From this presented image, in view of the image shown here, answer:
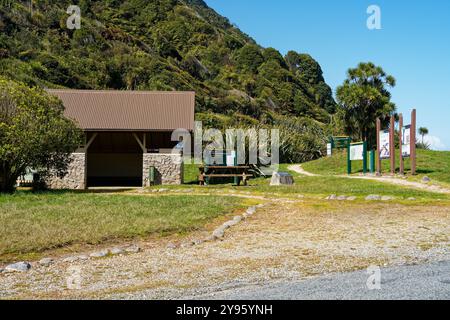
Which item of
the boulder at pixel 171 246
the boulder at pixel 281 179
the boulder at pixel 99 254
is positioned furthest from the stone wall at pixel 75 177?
the boulder at pixel 99 254

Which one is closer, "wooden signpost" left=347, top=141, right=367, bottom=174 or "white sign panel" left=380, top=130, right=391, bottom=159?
"white sign panel" left=380, top=130, right=391, bottom=159

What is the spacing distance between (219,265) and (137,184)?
842 inches

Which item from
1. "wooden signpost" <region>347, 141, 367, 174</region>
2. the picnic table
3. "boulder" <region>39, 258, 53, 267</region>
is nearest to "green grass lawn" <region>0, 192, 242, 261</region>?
"boulder" <region>39, 258, 53, 267</region>

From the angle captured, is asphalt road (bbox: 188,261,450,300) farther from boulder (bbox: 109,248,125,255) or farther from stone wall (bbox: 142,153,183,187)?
stone wall (bbox: 142,153,183,187)

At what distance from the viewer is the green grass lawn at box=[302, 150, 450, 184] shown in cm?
2098

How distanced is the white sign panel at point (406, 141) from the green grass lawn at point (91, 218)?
421 inches

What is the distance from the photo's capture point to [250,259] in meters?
7.07

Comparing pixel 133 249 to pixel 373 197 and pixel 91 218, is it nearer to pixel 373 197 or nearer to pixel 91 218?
pixel 91 218

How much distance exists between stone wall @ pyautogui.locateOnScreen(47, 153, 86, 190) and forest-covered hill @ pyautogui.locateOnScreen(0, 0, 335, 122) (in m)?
22.6

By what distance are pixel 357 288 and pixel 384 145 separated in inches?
779

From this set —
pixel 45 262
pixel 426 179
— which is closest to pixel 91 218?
pixel 45 262

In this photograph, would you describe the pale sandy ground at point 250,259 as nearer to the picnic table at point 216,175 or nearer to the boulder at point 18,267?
the boulder at point 18,267
